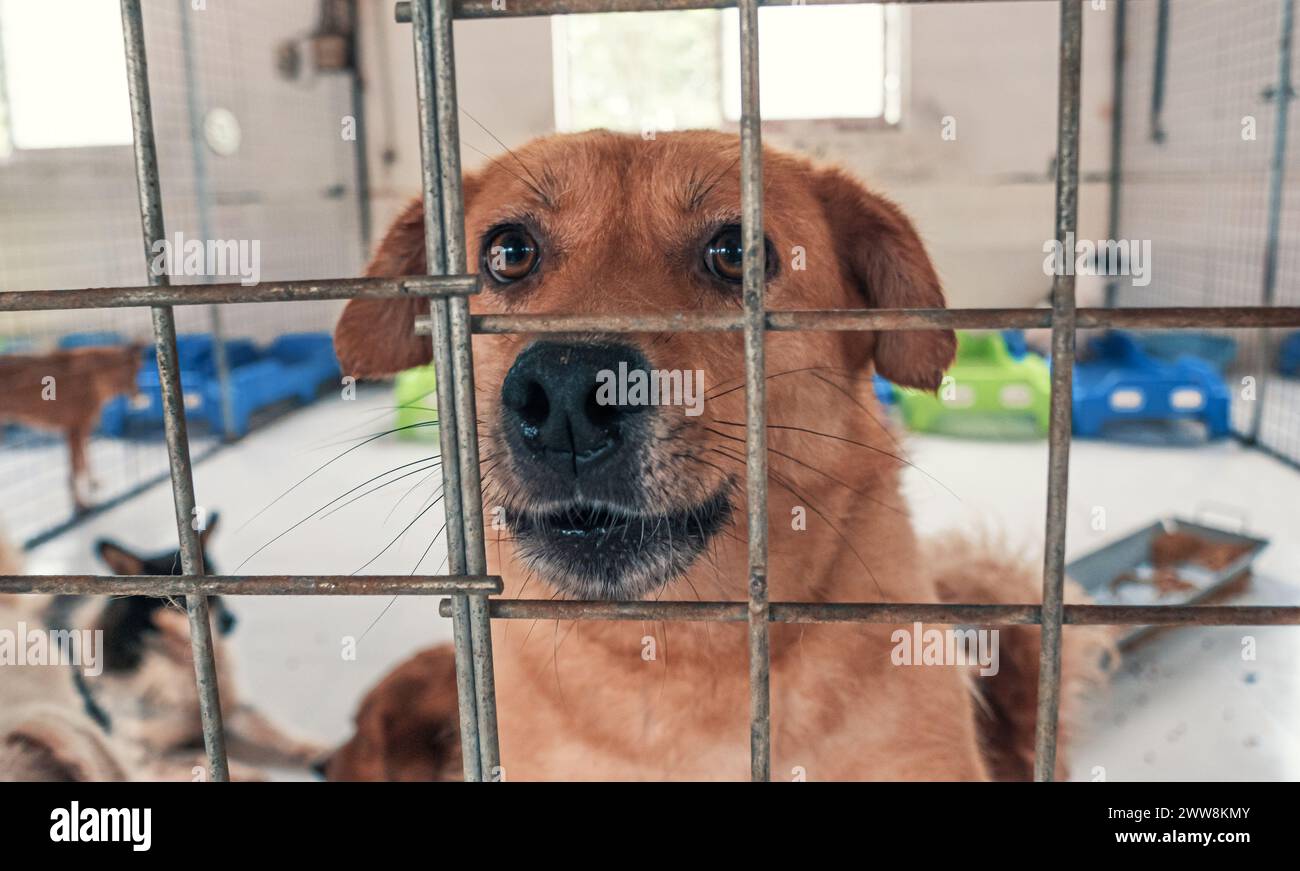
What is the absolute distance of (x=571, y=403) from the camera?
128 cm

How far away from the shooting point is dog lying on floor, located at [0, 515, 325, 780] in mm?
2494

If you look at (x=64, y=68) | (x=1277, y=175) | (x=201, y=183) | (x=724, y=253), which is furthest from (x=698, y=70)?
(x=724, y=253)

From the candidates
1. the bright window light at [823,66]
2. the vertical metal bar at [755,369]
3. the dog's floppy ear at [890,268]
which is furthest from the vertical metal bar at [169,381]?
the bright window light at [823,66]

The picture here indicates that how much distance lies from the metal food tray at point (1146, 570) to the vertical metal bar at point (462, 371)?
2394 millimetres

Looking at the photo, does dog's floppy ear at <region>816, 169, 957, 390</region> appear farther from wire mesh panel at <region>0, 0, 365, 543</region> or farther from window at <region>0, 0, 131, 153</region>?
window at <region>0, 0, 131, 153</region>

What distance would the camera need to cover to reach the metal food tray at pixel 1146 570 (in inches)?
121

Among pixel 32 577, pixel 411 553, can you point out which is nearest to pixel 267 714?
pixel 411 553

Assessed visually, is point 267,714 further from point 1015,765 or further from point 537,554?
point 1015,765

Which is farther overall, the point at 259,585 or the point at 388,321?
the point at 388,321

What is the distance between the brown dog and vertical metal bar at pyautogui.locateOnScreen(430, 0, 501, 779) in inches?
168

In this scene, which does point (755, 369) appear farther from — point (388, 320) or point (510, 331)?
point (388, 320)

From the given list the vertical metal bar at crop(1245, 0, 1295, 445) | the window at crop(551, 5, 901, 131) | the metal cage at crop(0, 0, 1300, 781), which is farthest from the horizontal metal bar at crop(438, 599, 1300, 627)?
the window at crop(551, 5, 901, 131)

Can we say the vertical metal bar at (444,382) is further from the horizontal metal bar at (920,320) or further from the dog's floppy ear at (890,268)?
the dog's floppy ear at (890,268)

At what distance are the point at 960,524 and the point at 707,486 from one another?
2152 millimetres
